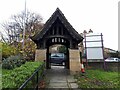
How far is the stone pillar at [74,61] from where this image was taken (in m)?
12.9

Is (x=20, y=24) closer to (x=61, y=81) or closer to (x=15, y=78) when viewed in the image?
(x=61, y=81)

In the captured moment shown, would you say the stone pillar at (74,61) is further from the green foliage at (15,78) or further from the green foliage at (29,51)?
the green foliage at (29,51)

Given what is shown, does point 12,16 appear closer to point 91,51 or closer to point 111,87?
point 91,51

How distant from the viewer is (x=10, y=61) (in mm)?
17750

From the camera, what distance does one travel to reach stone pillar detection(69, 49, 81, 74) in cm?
1286

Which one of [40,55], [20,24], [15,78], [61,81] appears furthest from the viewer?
[20,24]

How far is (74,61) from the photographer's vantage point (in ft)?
43.0

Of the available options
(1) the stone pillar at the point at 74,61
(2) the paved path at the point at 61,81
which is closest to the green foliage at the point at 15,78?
(2) the paved path at the point at 61,81

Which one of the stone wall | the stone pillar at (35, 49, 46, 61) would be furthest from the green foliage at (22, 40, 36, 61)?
the stone pillar at (35, 49, 46, 61)

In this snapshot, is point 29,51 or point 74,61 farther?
point 29,51

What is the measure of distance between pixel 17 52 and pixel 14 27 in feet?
61.0

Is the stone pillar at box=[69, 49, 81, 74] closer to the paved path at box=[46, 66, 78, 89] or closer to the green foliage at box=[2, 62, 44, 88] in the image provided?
the paved path at box=[46, 66, 78, 89]

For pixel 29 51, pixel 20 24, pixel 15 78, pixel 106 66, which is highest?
pixel 20 24

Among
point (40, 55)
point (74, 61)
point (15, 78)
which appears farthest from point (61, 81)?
point (15, 78)
